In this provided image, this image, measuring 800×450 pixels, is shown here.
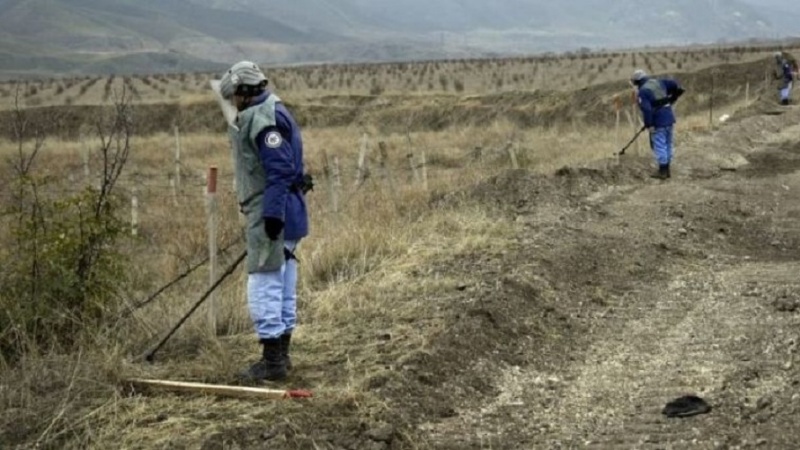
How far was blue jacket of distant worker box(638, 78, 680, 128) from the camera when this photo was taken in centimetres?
1561

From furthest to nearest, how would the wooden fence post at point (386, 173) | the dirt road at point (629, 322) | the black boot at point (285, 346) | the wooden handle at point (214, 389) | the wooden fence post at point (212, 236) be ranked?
the wooden fence post at point (386, 173) → the wooden fence post at point (212, 236) → the black boot at point (285, 346) → the wooden handle at point (214, 389) → the dirt road at point (629, 322)

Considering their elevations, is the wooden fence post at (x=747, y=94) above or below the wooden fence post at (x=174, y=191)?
above

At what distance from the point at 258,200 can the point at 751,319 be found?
400cm

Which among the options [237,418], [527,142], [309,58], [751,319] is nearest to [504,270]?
[751,319]

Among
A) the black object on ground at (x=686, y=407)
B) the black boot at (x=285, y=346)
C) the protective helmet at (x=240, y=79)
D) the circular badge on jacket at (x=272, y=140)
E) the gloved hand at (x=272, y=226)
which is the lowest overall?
the black object on ground at (x=686, y=407)

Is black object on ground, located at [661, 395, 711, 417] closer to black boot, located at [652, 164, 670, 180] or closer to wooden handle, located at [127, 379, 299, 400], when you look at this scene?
wooden handle, located at [127, 379, 299, 400]

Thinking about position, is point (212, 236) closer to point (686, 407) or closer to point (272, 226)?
point (272, 226)

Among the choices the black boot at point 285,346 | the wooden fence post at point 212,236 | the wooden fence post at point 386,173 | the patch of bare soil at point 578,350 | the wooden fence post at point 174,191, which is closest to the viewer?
the patch of bare soil at point 578,350

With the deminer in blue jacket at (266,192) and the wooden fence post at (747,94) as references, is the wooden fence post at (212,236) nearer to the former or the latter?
the deminer in blue jacket at (266,192)

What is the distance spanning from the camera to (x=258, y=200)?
22.1 feet

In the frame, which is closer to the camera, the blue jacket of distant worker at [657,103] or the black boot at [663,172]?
the blue jacket of distant worker at [657,103]

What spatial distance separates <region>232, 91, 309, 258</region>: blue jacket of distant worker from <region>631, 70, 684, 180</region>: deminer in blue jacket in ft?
32.5

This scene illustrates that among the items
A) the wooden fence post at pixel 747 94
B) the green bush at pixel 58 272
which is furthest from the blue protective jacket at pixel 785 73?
the green bush at pixel 58 272

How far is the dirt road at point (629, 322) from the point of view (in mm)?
6164
